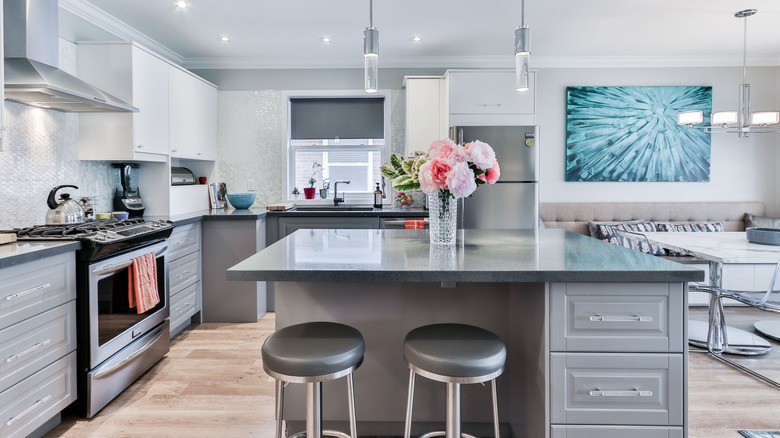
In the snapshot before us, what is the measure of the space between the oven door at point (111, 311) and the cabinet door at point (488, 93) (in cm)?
289

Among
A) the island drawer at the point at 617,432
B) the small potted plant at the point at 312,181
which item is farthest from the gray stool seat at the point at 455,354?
the small potted plant at the point at 312,181

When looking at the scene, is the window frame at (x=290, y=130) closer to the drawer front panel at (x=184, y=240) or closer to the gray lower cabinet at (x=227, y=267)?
the gray lower cabinet at (x=227, y=267)

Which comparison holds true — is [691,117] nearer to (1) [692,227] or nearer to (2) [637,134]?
(2) [637,134]

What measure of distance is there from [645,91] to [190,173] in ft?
15.2

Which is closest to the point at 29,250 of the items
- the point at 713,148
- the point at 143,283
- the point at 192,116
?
the point at 143,283

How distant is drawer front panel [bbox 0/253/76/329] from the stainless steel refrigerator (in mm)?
2945

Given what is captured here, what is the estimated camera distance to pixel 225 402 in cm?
246

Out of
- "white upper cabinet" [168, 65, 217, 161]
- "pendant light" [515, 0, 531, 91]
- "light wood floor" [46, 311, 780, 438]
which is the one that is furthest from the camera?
"white upper cabinet" [168, 65, 217, 161]

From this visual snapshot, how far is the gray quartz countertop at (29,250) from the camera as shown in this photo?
5.91 feet

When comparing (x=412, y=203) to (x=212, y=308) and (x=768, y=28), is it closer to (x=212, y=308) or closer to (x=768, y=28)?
(x=212, y=308)

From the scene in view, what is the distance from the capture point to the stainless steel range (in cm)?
225

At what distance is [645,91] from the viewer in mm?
4820

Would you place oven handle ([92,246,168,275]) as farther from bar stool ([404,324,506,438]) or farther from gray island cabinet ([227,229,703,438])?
bar stool ([404,324,506,438])

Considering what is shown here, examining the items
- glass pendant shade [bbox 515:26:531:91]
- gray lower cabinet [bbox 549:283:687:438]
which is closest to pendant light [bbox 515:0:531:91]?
glass pendant shade [bbox 515:26:531:91]
